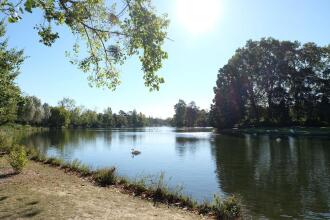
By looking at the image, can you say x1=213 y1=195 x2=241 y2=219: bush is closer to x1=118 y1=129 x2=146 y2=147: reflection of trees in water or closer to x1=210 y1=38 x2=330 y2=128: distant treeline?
x1=118 y1=129 x2=146 y2=147: reflection of trees in water

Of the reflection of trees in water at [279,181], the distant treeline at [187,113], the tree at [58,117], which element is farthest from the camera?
the distant treeline at [187,113]

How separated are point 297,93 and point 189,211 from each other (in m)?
77.0

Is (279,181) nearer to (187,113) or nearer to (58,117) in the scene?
(58,117)

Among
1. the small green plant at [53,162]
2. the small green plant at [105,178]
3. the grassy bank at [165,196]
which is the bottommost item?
the grassy bank at [165,196]

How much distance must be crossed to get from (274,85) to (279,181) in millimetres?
68306

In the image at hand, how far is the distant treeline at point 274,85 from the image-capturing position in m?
80.4

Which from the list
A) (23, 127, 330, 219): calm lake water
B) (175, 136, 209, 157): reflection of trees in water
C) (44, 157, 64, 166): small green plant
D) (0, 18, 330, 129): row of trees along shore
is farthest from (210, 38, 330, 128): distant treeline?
(44, 157, 64, 166): small green plant

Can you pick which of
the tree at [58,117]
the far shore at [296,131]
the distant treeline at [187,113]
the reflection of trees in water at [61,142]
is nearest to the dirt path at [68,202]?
the reflection of trees in water at [61,142]

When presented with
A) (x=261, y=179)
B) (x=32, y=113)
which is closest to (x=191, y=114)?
(x=32, y=113)

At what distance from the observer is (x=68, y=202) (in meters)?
11.2

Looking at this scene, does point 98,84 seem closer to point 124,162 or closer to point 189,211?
point 189,211

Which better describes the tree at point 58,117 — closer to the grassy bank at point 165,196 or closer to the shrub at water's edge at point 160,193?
the shrub at water's edge at point 160,193

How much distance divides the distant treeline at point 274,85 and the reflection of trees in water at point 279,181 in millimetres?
48874

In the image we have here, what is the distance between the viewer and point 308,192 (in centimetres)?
1864
